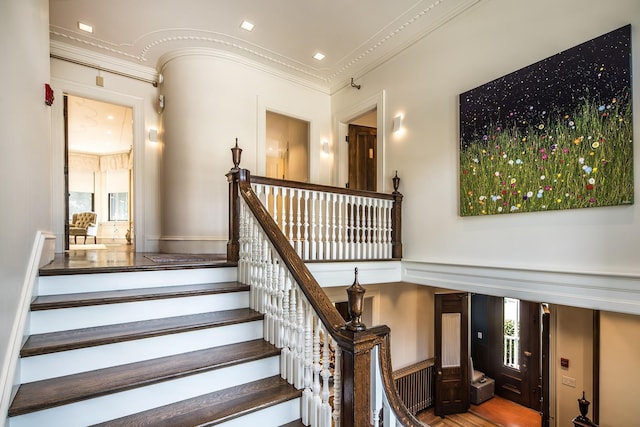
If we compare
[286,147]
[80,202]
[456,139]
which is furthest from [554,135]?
[80,202]

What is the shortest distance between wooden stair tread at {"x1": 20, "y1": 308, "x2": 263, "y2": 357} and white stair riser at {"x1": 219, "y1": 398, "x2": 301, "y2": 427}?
1.91 ft

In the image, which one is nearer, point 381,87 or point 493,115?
point 493,115

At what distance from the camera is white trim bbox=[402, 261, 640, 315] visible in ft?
7.27

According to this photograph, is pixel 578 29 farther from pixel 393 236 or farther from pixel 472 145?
pixel 393 236

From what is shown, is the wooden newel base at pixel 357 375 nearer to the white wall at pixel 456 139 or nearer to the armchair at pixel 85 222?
the white wall at pixel 456 139

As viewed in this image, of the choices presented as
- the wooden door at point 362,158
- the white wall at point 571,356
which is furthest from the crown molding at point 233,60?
the white wall at point 571,356

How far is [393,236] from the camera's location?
3.90 metres

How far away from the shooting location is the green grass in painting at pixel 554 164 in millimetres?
2240

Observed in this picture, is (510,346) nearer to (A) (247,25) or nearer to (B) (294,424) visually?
(B) (294,424)

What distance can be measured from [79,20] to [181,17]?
1.13 meters

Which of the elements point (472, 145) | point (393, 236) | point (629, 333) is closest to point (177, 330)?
point (393, 236)

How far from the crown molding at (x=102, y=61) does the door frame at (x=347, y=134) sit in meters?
2.82

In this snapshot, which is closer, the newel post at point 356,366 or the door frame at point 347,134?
the newel post at point 356,366

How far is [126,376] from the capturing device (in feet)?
5.10
